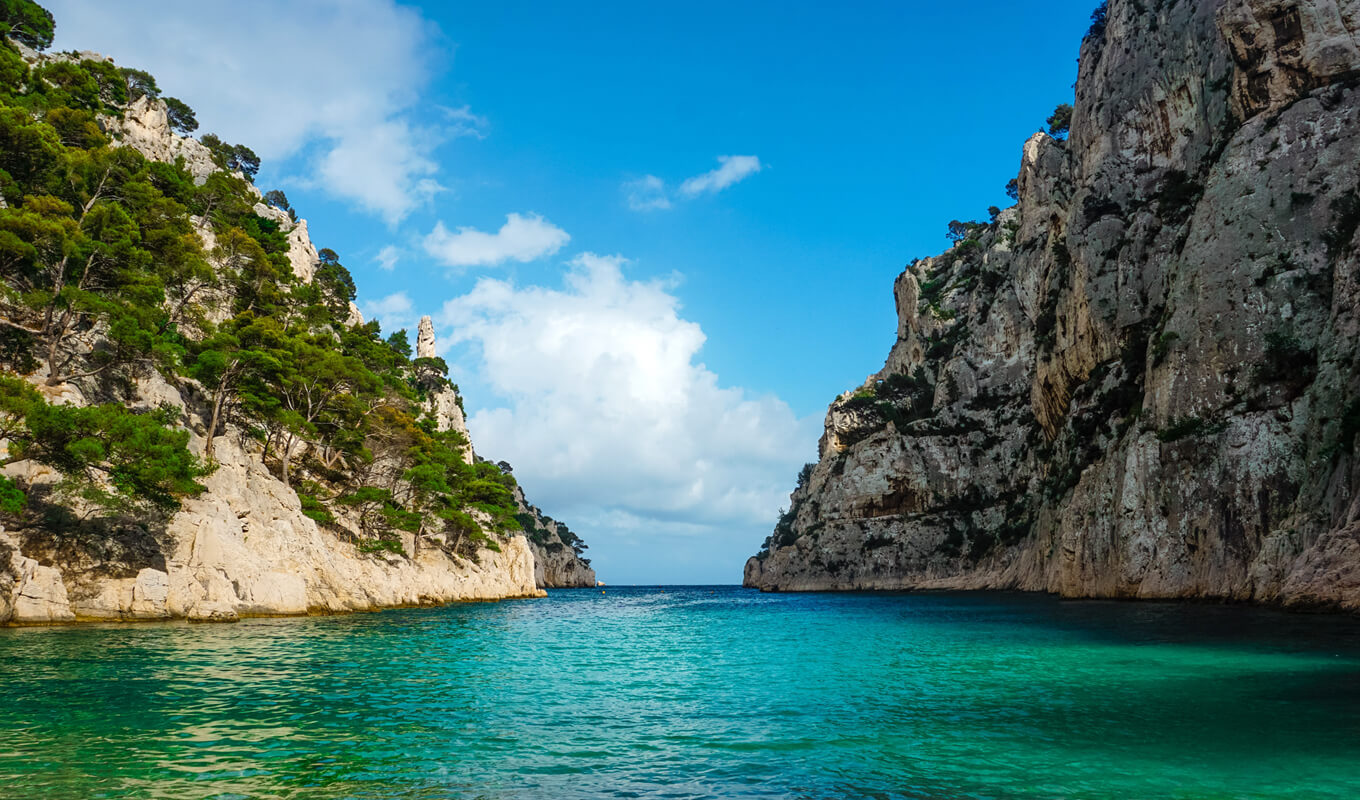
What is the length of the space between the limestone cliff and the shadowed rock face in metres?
46.4

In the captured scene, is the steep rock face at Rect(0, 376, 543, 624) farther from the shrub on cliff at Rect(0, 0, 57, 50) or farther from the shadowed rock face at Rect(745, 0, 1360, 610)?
the shrub on cliff at Rect(0, 0, 57, 50)

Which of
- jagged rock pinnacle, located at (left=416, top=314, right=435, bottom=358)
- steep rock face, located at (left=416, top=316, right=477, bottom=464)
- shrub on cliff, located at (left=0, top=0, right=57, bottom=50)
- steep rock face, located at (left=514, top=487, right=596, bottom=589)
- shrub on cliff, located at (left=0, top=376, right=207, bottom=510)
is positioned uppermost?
shrub on cliff, located at (left=0, top=0, right=57, bottom=50)

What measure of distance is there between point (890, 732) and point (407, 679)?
12.5m

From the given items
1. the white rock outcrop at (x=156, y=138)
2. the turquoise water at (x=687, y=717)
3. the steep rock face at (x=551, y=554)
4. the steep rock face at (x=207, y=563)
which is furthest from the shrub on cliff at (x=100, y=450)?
the steep rock face at (x=551, y=554)

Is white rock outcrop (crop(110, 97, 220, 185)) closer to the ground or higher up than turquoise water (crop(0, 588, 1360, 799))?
higher up

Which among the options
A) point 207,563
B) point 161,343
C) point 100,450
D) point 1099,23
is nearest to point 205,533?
point 207,563

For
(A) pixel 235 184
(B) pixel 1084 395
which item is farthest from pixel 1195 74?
(A) pixel 235 184

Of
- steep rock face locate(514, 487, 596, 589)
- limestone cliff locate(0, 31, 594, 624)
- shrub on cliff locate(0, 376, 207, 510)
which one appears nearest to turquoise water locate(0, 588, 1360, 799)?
limestone cliff locate(0, 31, 594, 624)

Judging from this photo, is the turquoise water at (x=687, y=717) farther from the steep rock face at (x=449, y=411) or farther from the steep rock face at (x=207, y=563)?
the steep rock face at (x=449, y=411)

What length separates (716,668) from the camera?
874 inches

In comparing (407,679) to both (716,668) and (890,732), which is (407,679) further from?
(890,732)

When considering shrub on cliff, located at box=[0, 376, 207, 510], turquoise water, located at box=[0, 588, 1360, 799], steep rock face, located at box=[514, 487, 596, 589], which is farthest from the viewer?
steep rock face, located at box=[514, 487, 596, 589]

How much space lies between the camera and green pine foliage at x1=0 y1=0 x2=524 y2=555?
30.9 meters

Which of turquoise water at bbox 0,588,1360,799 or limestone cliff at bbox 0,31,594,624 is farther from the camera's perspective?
limestone cliff at bbox 0,31,594,624
